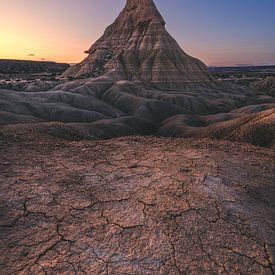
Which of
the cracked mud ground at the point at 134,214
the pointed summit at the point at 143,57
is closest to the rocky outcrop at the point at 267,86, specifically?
the pointed summit at the point at 143,57

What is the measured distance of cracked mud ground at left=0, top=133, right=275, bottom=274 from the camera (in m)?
4.01

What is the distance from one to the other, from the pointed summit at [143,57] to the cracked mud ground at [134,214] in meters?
47.1

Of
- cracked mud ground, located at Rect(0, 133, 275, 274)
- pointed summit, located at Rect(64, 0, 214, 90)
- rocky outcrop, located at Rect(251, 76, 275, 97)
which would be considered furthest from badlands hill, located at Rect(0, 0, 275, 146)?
rocky outcrop, located at Rect(251, 76, 275, 97)

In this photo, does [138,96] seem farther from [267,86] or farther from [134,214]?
[267,86]

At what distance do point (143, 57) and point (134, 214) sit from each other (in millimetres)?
57185

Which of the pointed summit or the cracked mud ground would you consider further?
the pointed summit

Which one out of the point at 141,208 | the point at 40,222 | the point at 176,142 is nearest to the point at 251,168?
the point at 176,142

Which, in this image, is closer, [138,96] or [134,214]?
[134,214]

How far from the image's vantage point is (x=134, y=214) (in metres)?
4.95

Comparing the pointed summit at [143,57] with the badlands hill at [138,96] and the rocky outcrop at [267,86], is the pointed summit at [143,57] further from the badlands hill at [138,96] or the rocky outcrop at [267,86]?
the rocky outcrop at [267,86]

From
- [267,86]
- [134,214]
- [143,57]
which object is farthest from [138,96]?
[267,86]

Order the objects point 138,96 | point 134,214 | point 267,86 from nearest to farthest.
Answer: point 134,214 < point 138,96 < point 267,86

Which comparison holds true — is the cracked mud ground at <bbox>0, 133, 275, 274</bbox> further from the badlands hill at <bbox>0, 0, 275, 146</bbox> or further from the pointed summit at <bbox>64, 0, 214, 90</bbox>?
the pointed summit at <bbox>64, 0, 214, 90</bbox>

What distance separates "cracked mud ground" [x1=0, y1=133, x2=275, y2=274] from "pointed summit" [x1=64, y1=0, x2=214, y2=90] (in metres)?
47.1
